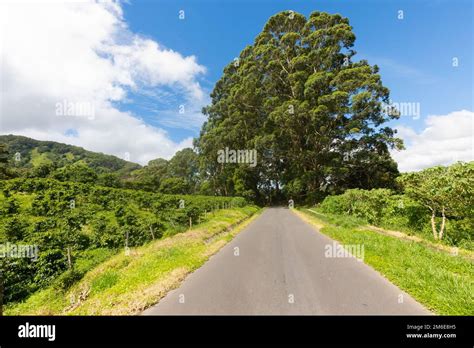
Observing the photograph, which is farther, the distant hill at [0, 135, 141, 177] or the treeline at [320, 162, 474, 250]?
the distant hill at [0, 135, 141, 177]

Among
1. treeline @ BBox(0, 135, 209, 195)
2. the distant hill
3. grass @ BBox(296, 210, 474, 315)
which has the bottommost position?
grass @ BBox(296, 210, 474, 315)

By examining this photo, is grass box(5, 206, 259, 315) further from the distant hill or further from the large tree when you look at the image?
the distant hill

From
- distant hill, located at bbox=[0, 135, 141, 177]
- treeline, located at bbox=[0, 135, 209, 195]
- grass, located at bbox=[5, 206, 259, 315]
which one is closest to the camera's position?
grass, located at bbox=[5, 206, 259, 315]

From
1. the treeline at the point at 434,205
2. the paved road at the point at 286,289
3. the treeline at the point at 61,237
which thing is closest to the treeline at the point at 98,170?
the treeline at the point at 61,237

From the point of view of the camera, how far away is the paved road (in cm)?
481

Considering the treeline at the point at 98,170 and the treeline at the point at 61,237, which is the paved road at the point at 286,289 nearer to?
the treeline at the point at 61,237

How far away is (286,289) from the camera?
581 cm

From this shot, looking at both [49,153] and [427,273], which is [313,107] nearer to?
[427,273]

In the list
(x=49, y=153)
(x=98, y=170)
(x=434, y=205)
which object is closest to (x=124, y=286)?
(x=434, y=205)

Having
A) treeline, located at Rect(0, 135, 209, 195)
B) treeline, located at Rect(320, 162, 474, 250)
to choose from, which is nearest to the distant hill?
treeline, located at Rect(0, 135, 209, 195)

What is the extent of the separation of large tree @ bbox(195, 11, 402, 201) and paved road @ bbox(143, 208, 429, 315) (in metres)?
25.2

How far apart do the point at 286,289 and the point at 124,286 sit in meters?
4.21
